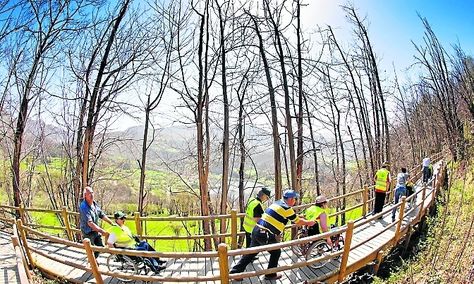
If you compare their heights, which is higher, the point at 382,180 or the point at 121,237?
the point at 382,180

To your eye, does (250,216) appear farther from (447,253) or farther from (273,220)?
(447,253)

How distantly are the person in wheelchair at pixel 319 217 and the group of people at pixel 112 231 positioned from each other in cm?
317

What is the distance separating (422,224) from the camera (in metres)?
11.6

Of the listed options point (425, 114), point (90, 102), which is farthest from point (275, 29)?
point (425, 114)

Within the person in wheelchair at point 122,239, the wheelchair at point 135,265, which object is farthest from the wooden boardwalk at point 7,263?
the person in wheelchair at point 122,239

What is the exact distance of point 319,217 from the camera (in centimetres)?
759

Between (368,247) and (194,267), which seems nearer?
(194,267)

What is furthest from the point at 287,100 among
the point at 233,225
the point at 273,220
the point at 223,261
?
the point at 223,261

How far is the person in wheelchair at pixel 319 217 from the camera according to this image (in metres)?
7.54

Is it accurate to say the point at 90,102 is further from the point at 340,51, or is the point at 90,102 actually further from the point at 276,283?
the point at 340,51

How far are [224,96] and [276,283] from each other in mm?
10386

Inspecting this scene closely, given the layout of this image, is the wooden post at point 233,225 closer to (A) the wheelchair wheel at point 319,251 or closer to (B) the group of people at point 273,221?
(B) the group of people at point 273,221

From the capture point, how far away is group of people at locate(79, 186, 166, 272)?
705cm

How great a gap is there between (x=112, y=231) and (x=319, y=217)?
4.07 metres
